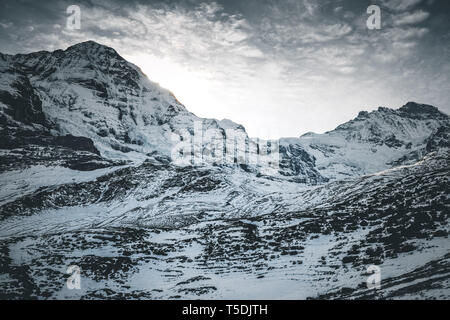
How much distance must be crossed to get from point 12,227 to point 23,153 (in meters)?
78.5

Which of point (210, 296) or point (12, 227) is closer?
point (210, 296)

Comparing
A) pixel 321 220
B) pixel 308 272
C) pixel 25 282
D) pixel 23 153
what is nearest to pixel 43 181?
pixel 23 153

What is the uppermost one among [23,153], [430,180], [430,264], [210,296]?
[23,153]

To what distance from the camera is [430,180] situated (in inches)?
2459

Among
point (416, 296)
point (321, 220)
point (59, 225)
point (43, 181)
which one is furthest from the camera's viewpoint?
point (43, 181)

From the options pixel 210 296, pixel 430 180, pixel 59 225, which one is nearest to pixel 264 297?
pixel 210 296

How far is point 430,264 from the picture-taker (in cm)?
3519

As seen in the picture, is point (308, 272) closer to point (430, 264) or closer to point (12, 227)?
point (430, 264)

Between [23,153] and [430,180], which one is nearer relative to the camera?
[430,180]

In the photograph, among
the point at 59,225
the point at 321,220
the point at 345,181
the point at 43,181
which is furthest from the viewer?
the point at 43,181

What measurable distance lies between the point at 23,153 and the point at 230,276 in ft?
519
